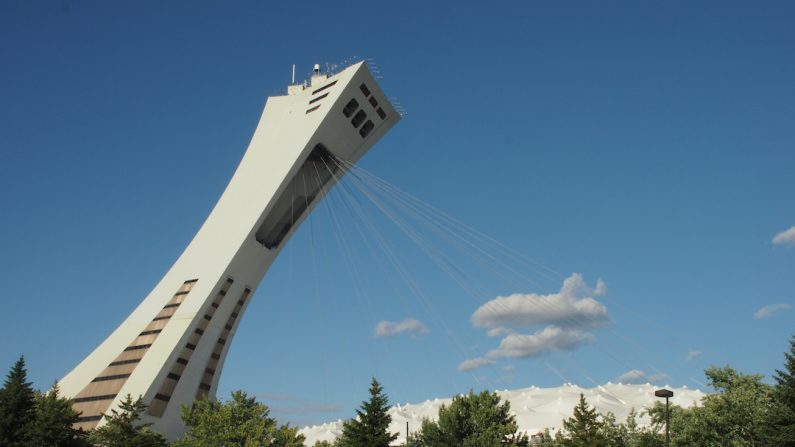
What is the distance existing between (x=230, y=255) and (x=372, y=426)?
1335 centimetres

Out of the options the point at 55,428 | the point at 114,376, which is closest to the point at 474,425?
the point at 55,428

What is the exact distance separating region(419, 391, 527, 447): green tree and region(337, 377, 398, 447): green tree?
8.37 feet

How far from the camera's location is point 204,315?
34.1m

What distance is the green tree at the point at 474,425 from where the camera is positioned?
28531mm

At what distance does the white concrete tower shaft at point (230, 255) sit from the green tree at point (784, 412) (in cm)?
2673

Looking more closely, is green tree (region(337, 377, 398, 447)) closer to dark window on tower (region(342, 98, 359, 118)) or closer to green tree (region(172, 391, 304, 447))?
green tree (region(172, 391, 304, 447))

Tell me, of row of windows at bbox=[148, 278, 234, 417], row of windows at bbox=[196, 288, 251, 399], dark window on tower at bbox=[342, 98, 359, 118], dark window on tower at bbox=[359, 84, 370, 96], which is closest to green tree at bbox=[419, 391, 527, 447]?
row of windows at bbox=[196, 288, 251, 399]

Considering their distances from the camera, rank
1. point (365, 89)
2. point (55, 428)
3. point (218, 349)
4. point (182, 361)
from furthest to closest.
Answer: point (365, 89), point (218, 349), point (182, 361), point (55, 428)

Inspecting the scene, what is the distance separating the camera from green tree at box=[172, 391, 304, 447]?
26281mm

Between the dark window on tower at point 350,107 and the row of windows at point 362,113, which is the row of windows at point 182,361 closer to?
the dark window on tower at point 350,107

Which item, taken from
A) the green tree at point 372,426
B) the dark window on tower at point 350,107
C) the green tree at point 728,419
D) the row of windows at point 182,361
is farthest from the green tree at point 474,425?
the dark window on tower at point 350,107

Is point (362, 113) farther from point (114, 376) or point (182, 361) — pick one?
point (114, 376)

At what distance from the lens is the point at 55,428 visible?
23859mm

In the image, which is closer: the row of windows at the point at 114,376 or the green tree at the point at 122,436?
the green tree at the point at 122,436
